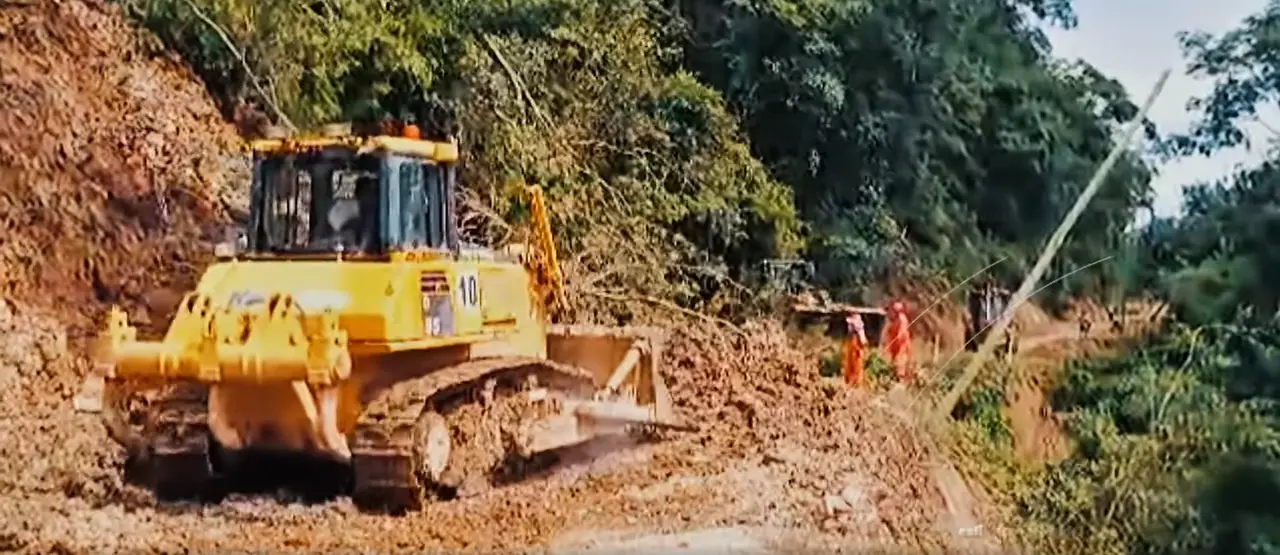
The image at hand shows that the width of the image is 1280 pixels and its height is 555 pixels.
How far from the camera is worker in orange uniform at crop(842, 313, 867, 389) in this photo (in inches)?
223

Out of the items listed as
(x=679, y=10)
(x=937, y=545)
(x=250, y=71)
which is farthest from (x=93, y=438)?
(x=679, y=10)

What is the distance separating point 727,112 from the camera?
20.4 feet

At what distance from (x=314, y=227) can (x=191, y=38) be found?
2.10 metres

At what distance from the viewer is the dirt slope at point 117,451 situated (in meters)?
4.36

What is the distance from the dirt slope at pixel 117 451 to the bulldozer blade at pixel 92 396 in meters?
0.04

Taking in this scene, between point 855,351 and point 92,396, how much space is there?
7.89 feet

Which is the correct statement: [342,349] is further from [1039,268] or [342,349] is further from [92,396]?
[1039,268]

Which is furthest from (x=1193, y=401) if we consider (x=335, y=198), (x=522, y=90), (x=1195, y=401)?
(x=335, y=198)

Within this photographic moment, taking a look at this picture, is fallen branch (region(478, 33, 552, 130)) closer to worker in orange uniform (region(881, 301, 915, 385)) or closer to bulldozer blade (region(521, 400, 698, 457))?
bulldozer blade (region(521, 400, 698, 457))

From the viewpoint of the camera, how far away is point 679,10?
6.48 metres

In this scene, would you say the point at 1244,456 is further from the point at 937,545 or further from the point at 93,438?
the point at 93,438

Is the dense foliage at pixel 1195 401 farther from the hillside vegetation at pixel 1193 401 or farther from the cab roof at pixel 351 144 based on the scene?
the cab roof at pixel 351 144

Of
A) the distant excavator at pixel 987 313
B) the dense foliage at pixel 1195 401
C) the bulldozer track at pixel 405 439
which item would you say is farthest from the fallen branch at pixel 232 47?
the dense foliage at pixel 1195 401

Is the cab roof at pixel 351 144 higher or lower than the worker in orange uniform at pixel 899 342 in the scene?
higher
